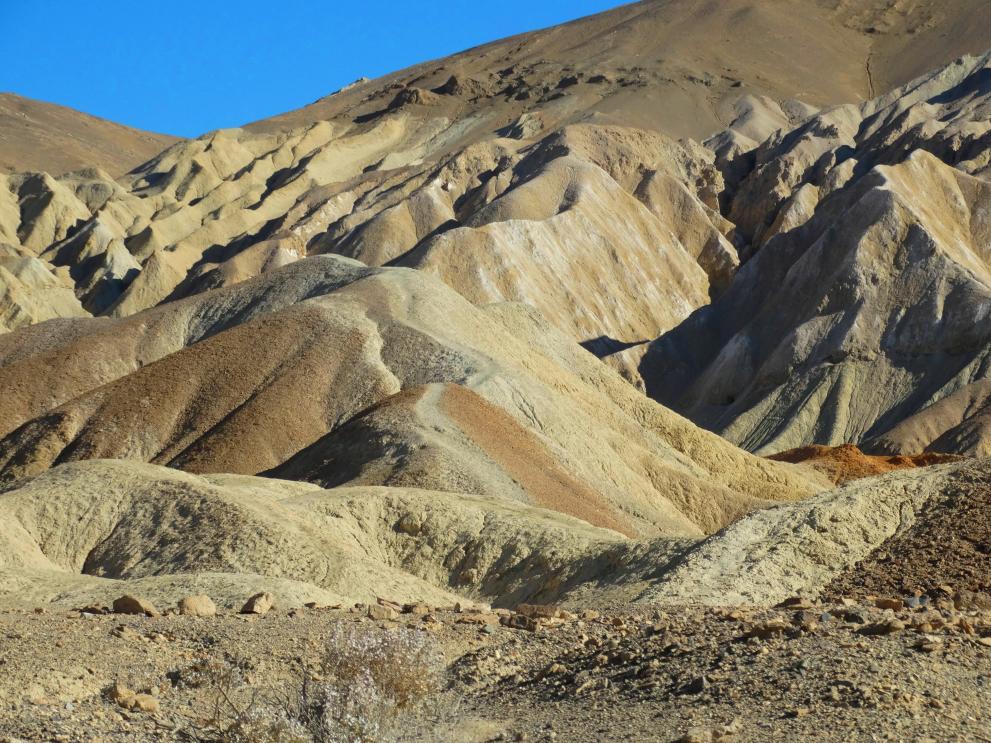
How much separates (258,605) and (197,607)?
736 millimetres

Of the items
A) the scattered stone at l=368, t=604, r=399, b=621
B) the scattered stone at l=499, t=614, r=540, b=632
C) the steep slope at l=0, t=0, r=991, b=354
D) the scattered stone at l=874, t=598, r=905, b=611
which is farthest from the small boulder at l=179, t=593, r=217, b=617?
the steep slope at l=0, t=0, r=991, b=354

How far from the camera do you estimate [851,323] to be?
93250 mm

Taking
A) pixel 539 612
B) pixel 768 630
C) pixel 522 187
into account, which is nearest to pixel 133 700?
pixel 539 612

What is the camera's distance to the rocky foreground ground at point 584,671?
504 inches

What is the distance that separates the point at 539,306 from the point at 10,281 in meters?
41.5

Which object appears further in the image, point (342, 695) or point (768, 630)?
point (768, 630)

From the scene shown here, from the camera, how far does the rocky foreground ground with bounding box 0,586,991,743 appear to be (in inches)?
504

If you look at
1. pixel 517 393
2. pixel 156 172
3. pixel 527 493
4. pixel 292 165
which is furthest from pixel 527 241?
pixel 156 172

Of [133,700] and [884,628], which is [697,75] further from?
[133,700]

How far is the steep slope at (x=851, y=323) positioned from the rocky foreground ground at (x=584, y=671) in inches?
2625

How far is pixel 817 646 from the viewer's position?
14211 mm

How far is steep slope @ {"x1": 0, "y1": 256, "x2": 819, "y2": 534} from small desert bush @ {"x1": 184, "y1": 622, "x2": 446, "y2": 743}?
87.3 ft

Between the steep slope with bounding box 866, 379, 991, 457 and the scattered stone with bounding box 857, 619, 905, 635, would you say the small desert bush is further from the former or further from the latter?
the steep slope with bounding box 866, 379, 991, 457

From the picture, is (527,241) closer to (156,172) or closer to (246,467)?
(246,467)
